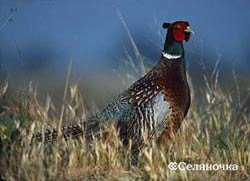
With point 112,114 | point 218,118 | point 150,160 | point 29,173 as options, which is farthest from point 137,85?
point 29,173

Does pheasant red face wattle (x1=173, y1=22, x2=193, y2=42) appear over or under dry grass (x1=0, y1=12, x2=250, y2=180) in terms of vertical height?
over

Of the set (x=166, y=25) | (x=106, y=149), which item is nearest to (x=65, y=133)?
(x=106, y=149)

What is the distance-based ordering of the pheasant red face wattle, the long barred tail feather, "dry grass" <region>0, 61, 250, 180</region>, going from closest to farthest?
"dry grass" <region>0, 61, 250, 180</region>
the long barred tail feather
the pheasant red face wattle

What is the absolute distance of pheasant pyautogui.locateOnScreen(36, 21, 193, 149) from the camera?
15.6ft

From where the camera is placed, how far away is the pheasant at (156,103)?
475cm

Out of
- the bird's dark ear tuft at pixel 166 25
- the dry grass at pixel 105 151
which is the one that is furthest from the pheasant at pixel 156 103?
the dry grass at pixel 105 151

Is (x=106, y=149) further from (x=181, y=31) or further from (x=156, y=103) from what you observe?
(x=181, y=31)

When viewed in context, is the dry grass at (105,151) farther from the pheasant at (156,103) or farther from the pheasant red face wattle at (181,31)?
the pheasant red face wattle at (181,31)

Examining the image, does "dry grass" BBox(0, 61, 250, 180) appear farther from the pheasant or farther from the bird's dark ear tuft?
the bird's dark ear tuft

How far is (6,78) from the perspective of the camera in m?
4.78

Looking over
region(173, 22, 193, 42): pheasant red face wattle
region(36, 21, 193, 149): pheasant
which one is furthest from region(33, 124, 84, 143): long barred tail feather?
region(173, 22, 193, 42): pheasant red face wattle

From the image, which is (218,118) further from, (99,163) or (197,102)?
(99,163)

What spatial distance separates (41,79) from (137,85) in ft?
3.98

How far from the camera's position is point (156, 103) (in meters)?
4.82
